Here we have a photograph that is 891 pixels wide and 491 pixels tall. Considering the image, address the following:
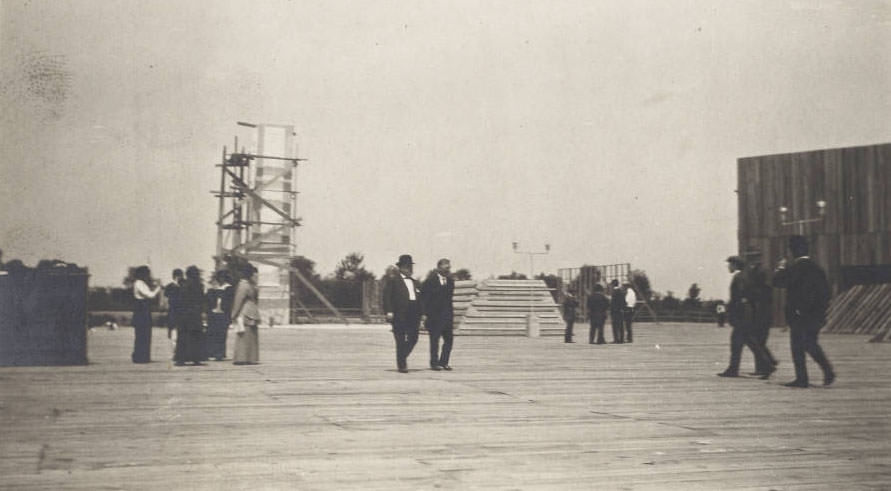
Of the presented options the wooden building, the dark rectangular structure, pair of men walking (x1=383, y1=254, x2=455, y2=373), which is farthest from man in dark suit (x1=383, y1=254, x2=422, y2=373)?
the wooden building

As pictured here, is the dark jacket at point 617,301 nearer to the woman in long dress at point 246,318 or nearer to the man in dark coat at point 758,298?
the man in dark coat at point 758,298

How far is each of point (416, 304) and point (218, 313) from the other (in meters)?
4.19

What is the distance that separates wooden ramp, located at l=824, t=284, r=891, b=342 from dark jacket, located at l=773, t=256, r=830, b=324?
65.2ft

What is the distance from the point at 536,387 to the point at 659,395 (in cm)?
144

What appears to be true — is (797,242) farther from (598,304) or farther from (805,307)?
(598,304)

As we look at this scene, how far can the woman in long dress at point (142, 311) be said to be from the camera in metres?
13.0

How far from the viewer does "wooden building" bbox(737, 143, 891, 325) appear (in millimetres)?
34844

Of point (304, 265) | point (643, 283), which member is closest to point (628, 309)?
point (304, 265)

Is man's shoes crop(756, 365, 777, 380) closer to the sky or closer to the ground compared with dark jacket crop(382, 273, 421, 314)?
closer to the ground

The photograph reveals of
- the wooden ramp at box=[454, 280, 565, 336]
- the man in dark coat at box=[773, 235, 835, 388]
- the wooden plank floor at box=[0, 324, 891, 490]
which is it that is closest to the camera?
the wooden plank floor at box=[0, 324, 891, 490]

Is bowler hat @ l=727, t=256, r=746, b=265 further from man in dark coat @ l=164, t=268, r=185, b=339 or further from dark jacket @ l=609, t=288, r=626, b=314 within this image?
dark jacket @ l=609, t=288, r=626, b=314

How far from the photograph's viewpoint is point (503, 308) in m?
30.3

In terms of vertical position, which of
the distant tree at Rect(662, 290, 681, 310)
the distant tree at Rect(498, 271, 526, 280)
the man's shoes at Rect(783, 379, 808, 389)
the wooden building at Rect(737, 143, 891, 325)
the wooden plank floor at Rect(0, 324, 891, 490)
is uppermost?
the wooden building at Rect(737, 143, 891, 325)

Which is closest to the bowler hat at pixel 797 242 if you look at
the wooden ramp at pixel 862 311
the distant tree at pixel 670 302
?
the wooden ramp at pixel 862 311
